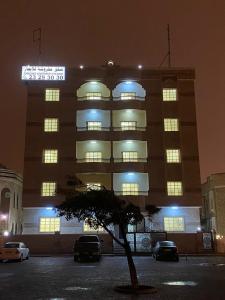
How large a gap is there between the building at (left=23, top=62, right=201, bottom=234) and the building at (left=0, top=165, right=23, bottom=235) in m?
11.1

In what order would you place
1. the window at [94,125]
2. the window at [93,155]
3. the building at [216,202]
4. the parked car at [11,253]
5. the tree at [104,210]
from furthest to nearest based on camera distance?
the building at [216,202] < the window at [94,125] < the window at [93,155] < the parked car at [11,253] < the tree at [104,210]

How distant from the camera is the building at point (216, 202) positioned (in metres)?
59.0

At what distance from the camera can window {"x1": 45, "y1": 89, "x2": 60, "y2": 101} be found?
5600 centimetres

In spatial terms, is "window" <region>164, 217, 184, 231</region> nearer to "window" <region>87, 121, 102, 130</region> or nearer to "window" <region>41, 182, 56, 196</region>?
"window" <region>41, 182, 56, 196</region>

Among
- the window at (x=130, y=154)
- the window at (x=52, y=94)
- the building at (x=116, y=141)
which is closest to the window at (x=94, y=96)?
the building at (x=116, y=141)

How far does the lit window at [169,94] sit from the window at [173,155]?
7.57 m

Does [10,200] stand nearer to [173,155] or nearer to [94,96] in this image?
[94,96]

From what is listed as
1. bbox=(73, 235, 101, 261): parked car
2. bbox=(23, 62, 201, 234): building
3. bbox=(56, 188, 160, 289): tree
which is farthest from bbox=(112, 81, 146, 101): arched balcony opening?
bbox=(56, 188, 160, 289): tree

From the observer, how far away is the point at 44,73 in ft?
186

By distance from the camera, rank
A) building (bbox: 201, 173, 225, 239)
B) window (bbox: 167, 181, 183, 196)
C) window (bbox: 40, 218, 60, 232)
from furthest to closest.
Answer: building (bbox: 201, 173, 225, 239) < window (bbox: 167, 181, 183, 196) < window (bbox: 40, 218, 60, 232)

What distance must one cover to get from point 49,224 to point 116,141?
46.2ft

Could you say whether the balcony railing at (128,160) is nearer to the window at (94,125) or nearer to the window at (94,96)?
the window at (94,125)

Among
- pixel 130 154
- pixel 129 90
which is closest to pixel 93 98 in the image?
pixel 129 90

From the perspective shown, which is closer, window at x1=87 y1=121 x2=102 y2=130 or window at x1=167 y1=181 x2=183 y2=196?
window at x1=167 y1=181 x2=183 y2=196
